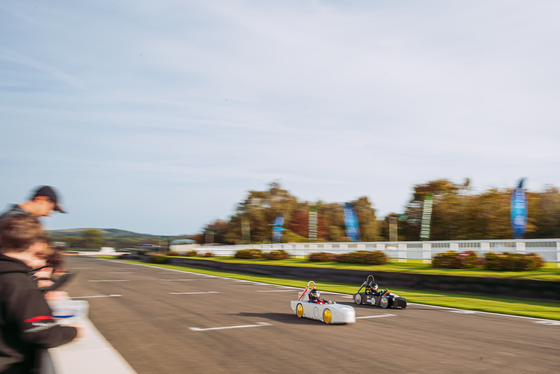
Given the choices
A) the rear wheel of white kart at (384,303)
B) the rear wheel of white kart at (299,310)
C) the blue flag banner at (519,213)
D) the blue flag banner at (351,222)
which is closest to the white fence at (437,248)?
the blue flag banner at (519,213)

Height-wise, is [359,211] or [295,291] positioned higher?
[359,211]

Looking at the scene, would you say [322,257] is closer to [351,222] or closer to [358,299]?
[351,222]

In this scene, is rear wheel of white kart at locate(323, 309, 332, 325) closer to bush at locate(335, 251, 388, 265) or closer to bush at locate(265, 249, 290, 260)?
bush at locate(335, 251, 388, 265)

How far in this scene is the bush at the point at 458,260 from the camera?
20.3 metres

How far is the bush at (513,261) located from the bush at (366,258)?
7.44m

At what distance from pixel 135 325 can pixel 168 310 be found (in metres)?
2.18

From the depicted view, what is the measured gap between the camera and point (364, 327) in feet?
30.4

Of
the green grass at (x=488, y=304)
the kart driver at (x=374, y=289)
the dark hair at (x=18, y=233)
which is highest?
the dark hair at (x=18, y=233)

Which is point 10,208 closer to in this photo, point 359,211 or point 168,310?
point 168,310

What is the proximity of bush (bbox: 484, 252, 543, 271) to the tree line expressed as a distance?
27674 mm

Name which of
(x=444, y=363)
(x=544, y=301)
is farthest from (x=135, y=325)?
(x=544, y=301)

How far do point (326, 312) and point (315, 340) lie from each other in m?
1.86

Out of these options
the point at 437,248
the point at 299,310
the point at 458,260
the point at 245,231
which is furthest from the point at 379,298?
the point at 245,231

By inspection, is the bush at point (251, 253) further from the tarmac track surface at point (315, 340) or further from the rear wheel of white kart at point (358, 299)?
the tarmac track surface at point (315, 340)
